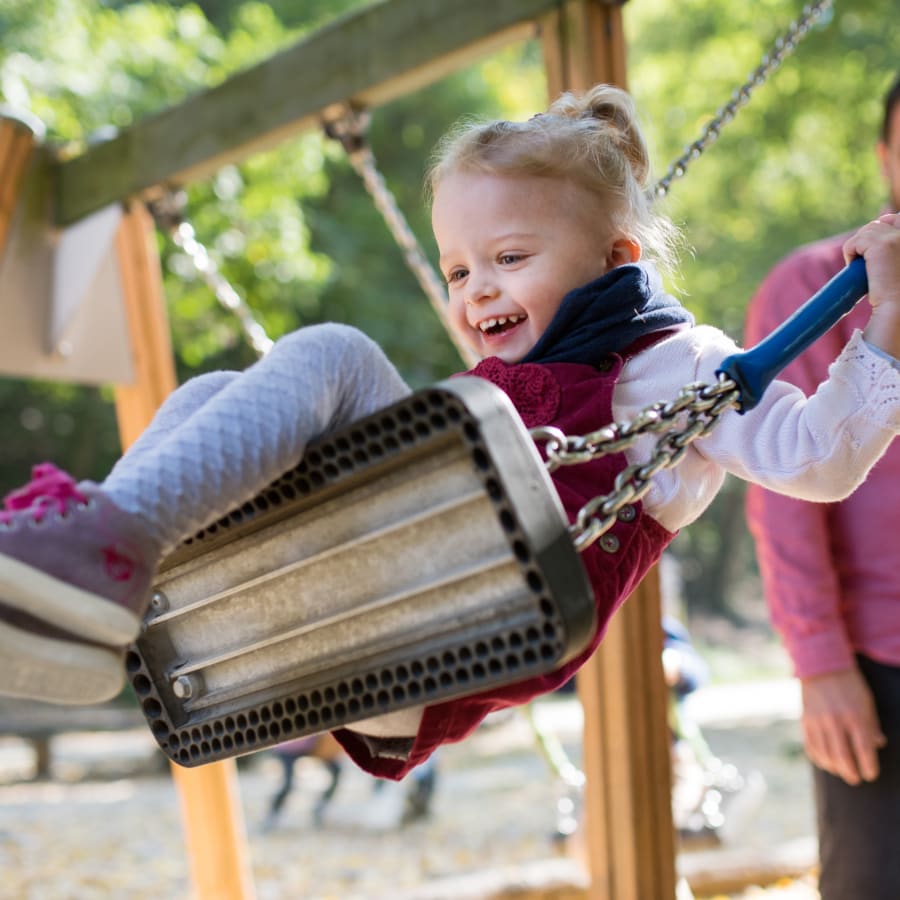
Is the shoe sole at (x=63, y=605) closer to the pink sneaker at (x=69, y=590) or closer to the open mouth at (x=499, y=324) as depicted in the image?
the pink sneaker at (x=69, y=590)

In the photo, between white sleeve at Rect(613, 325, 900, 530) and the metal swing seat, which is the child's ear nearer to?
white sleeve at Rect(613, 325, 900, 530)

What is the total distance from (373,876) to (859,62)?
16.6 feet

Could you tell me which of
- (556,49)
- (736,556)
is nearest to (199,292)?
(556,49)

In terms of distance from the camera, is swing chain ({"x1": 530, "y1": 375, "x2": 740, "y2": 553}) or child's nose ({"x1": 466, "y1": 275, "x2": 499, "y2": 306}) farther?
child's nose ({"x1": 466, "y1": 275, "x2": 499, "y2": 306})

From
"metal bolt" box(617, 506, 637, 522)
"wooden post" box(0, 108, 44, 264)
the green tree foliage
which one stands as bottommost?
"metal bolt" box(617, 506, 637, 522)

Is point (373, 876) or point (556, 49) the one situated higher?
point (556, 49)

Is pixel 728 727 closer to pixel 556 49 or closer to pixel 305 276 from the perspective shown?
pixel 305 276

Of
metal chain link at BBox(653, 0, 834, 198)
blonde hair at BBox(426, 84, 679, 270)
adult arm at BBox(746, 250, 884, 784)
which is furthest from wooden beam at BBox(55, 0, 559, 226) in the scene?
blonde hair at BBox(426, 84, 679, 270)

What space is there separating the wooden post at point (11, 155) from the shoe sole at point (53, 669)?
227cm

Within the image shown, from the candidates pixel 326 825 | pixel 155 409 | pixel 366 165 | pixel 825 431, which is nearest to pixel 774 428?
pixel 825 431

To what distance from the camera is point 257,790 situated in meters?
8.41

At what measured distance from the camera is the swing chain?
3.35 ft

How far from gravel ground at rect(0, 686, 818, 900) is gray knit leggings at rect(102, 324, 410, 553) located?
2.71m

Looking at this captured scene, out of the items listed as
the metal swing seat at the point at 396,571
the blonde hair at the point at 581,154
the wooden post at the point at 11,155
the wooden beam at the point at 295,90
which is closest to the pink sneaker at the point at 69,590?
the metal swing seat at the point at 396,571
